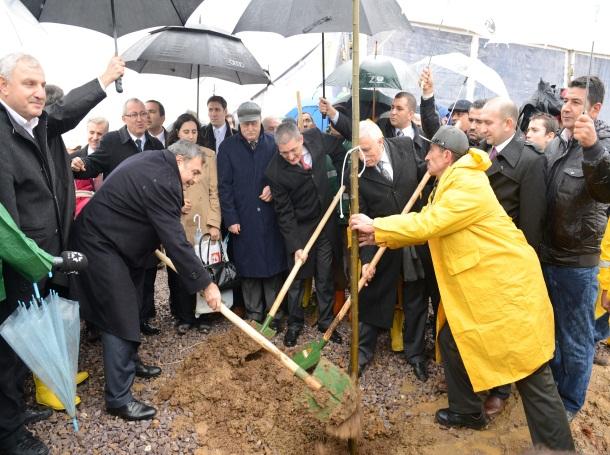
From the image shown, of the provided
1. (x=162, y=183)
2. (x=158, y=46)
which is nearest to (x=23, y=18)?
(x=158, y=46)

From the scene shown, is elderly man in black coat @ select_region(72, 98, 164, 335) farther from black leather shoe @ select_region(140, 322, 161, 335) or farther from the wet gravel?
the wet gravel

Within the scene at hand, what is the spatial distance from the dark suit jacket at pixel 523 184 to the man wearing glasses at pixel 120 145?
3.36 meters

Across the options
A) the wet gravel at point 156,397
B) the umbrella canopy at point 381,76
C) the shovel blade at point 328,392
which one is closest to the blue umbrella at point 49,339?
the wet gravel at point 156,397

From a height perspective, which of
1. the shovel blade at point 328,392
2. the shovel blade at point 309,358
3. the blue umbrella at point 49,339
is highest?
the blue umbrella at point 49,339

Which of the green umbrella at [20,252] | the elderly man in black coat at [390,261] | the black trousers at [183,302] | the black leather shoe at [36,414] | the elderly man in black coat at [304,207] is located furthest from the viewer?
the black trousers at [183,302]

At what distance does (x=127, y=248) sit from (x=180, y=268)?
1.40 feet

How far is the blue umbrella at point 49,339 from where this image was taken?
265cm

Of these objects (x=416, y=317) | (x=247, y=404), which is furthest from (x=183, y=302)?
(x=416, y=317)

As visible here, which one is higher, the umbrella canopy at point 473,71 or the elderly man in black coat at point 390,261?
the umbrella canopy at point 473,71

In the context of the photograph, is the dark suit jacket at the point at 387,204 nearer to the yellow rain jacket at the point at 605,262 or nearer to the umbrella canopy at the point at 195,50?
the yellow rain jacket at the point at 605,262

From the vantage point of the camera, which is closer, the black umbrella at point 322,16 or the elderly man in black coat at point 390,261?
the black umbrella at point 322,16

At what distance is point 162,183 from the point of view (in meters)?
3.33

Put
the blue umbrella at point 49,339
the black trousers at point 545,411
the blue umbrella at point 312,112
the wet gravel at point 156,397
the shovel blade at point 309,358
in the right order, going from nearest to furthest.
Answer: the blue umbrella at point 49,339 → the black trousers at point 545,411 → the wet gravel at point 156,397 → the shovel blade at point 309,358 → the blue umbrella at point 312,112

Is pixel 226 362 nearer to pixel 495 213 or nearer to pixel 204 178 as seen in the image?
pixel 204 178
